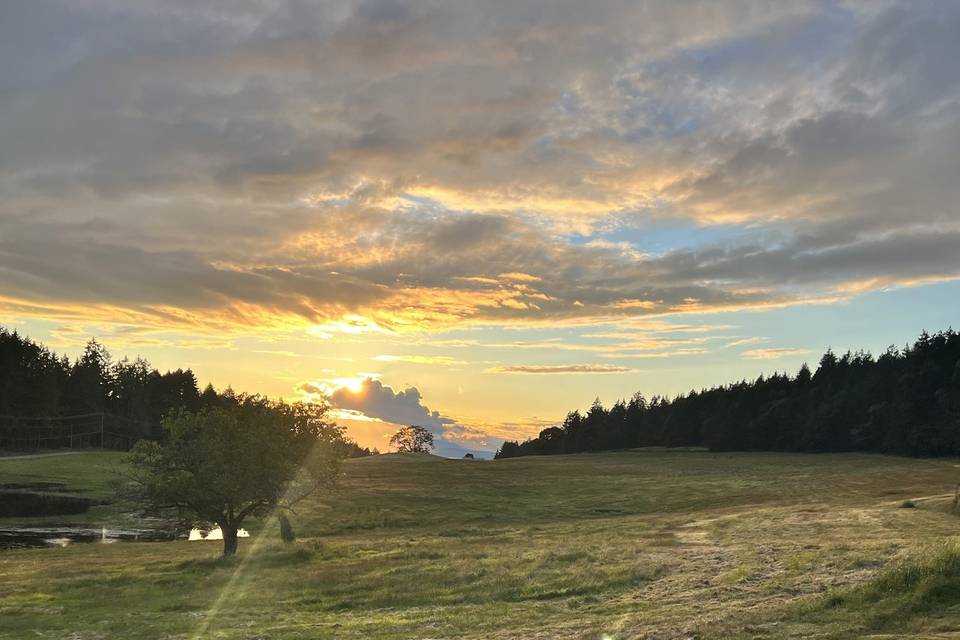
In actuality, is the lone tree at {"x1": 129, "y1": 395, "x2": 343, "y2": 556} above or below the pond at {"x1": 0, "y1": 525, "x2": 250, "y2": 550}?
above

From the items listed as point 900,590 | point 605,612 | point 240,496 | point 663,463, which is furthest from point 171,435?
point 663,463

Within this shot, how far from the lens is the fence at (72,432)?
6122 inches

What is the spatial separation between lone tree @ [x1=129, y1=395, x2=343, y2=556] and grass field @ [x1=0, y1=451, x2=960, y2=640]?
3728 millimetres

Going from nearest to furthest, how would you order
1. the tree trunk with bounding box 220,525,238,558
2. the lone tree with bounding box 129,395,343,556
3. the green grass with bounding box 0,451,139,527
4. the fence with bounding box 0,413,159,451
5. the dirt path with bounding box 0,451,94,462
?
1. the tree trunk with bounding box 220,525,238,558
2. the lone tree with bounding box 129,395,343,556
3. the green grass with bounding box 0,451,139,527
4. the dirt path with bounding box 0,451,94,462
5. the fence with bounding box 0,413,159,451

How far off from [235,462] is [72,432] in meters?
157

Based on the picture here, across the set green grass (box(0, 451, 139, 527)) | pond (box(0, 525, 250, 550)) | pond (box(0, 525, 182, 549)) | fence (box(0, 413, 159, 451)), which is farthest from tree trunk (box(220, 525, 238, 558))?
fence (box(0, 413, 159, 451))

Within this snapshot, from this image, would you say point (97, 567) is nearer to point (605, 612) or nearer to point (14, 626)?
point (14, 626)

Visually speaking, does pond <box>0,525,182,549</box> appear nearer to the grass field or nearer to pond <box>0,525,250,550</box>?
pond <box>0,525,250,550</box>

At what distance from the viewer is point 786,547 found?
35281 mm

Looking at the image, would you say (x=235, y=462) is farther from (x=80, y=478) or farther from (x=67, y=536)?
(x=80, y=478)

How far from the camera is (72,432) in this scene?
17875cm

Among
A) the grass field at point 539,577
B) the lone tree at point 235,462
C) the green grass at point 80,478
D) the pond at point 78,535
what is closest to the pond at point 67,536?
the pond at point 78,535

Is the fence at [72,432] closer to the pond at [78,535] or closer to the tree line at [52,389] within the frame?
the tree line at [52,389]

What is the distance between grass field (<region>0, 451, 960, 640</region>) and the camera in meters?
20.5
